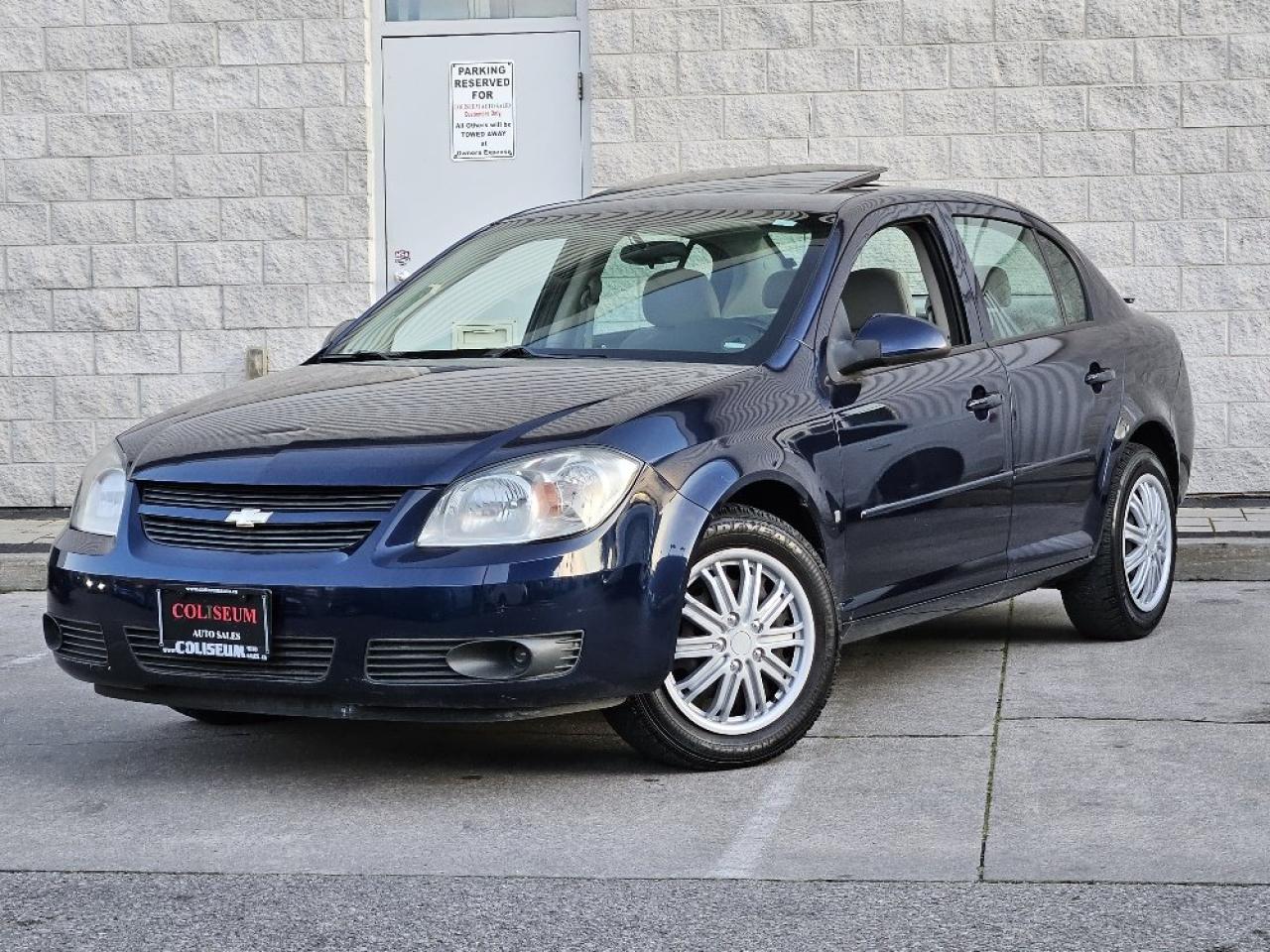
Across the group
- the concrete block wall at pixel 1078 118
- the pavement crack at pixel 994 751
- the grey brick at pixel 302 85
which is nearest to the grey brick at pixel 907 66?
the concrete block wall at pixel 1078 118

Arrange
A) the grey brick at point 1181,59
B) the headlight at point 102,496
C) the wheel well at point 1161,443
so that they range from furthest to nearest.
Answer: the grey brick at point 1181,59, the wheel well at point 1161,443, the headlight at point 102,496

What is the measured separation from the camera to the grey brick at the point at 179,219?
11266 millimetres

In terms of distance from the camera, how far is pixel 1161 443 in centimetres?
754

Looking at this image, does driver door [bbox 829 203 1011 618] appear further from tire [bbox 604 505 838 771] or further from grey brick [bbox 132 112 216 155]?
grey brick [bbox 132 112 216 155]

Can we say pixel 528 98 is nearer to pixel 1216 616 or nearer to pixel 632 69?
pixel 632 69

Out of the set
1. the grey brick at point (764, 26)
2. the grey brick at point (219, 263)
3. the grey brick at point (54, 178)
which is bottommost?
the grey brick at point (219, 263)

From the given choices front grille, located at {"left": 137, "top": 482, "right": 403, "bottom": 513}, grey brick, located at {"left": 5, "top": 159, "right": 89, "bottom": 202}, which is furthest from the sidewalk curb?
front grille, located at {"left": 137, "top": 482, "right": 403, "bottom": 513}

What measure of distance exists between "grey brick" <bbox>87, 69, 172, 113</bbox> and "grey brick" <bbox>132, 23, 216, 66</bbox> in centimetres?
7

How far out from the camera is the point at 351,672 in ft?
16.4

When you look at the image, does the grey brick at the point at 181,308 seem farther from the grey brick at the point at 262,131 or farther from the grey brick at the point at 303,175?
the grey brick at the point at 262,131

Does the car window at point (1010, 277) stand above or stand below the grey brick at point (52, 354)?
above

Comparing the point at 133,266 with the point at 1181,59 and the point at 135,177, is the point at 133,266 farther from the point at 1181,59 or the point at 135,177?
the point at 1181,59

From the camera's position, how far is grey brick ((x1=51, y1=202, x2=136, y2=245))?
11.3 meters

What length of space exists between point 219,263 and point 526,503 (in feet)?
21.9
